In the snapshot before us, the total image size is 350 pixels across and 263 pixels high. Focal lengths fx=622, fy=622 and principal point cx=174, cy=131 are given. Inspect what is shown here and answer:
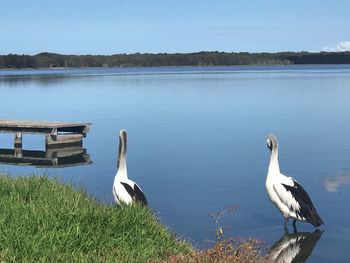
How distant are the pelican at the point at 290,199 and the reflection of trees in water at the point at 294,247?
0.93 ft

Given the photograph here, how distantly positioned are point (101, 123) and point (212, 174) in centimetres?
1571

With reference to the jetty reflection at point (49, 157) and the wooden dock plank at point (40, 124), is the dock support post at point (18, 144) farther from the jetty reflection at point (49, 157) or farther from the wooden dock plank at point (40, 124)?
the wooden dock plank at point (40, 124)

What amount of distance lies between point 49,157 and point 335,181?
11175 mm

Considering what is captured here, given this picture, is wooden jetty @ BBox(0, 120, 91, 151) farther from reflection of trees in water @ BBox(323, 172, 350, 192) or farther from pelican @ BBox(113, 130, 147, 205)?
pelican @ BBox(113, 130, 147, 205)

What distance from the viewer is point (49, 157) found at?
75.2 feet

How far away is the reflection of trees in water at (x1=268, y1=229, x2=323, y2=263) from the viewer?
10.5 meters

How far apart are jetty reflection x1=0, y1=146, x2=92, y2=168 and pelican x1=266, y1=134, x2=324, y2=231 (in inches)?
372

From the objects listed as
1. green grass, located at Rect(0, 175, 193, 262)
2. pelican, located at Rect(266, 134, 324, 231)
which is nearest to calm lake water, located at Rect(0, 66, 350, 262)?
pelican, located at Rect(266, 134, 324, 231)

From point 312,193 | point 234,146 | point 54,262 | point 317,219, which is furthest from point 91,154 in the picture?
point 54,262

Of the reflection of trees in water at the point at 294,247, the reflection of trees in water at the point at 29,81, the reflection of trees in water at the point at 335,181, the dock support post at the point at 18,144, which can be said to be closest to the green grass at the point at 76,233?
the reflection of trees in water at the point at 294,247

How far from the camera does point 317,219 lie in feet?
38.0

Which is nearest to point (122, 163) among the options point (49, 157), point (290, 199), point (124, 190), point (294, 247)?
point (124, 190)

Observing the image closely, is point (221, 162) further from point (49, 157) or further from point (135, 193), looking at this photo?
point (135, 193)

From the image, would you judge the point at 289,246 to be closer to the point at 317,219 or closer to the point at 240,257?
the point at 317,219
